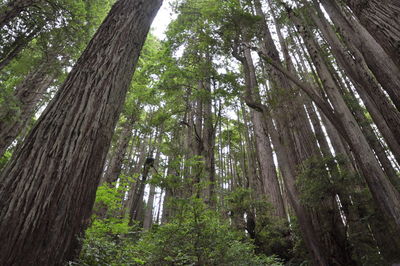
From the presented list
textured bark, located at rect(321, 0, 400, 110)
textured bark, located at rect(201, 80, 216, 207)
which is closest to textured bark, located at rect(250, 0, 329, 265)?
textured bark, located at rect(321, 0, 400, 110)

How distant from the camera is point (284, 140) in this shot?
20.8 ft

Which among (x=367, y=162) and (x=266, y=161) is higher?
(x=266, y=161)

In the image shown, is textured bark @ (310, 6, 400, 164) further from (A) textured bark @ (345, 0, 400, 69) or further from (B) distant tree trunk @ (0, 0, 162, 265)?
(B) distant tree trunk @ (0, 0, 162, 265)

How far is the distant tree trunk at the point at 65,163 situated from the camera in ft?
3.99

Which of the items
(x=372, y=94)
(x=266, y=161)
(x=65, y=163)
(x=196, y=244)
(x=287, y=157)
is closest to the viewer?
(x=65, y=163)

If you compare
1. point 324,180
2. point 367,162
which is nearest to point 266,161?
point 324,180

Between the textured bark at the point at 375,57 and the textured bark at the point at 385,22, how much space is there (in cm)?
47

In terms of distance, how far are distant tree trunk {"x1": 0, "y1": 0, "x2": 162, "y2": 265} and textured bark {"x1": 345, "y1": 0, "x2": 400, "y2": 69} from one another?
2951 mm

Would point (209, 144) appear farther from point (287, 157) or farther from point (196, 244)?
point (196, 244)

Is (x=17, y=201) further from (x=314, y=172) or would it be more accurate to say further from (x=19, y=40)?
(x=19, y=40)

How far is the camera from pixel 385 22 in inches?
97.0

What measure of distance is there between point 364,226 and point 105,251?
5209 millimetres

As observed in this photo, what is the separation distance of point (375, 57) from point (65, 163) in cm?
489

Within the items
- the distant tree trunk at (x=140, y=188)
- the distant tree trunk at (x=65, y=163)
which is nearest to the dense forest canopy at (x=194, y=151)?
the distant tree trunk at (x=65, y=163)
